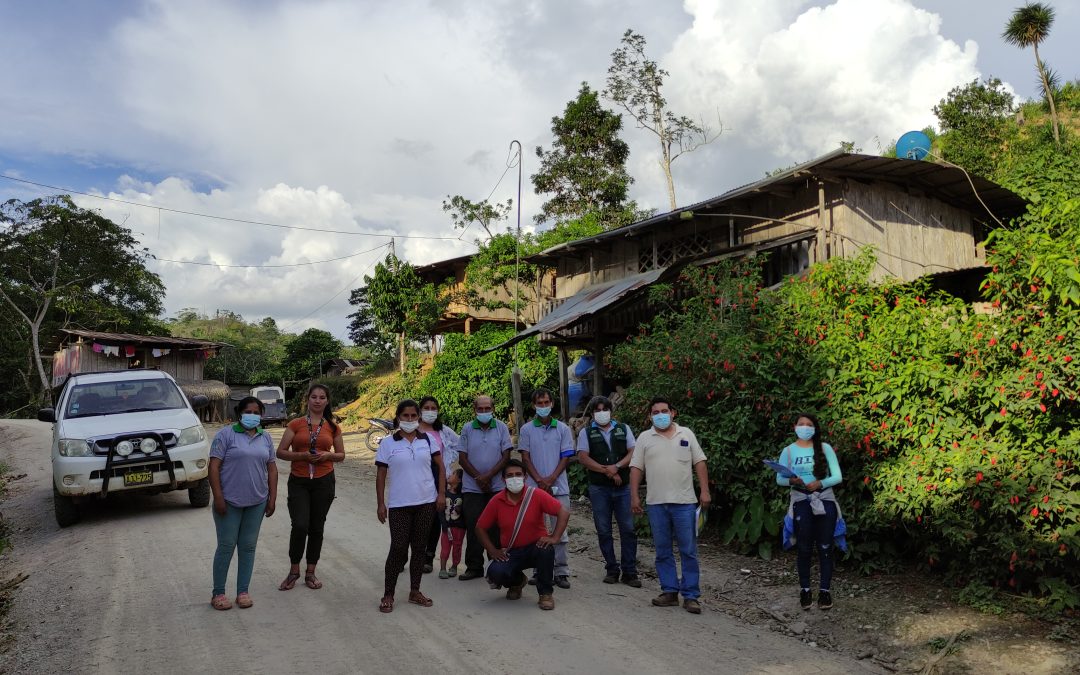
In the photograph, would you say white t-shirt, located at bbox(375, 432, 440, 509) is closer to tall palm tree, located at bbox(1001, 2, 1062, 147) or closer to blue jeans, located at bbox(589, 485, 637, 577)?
blue jeans, located at bbox(589, 485, 637, 577)

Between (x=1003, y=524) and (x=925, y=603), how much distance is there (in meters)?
0.86

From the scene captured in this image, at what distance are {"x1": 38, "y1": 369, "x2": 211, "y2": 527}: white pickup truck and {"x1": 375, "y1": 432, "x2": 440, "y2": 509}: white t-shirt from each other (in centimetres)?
392

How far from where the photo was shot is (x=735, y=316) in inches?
346

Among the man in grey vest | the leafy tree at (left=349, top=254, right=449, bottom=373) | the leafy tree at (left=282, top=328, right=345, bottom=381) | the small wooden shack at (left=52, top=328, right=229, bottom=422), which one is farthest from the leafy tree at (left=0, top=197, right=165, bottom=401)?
the man in grey vest

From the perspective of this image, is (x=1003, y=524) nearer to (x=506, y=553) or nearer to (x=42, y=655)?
(x=506, y=553)

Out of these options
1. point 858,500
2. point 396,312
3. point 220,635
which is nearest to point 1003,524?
point 858,500

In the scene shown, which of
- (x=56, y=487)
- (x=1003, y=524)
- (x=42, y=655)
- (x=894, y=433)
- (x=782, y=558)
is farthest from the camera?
(x=56, y=487)

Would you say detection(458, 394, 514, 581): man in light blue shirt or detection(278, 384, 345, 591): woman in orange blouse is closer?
detection(278, 384, 345, 591): woman in orange blouse

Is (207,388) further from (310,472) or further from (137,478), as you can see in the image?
(310,472)

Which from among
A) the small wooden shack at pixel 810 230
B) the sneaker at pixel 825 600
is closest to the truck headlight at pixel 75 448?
the sneaker at pixel 825 600

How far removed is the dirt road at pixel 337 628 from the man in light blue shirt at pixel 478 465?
0.94 feet

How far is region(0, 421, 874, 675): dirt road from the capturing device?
14.5ft

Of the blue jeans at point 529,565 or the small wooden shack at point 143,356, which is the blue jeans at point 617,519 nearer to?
the blue jeans at point 529,565

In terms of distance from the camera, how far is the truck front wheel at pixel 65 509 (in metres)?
8.62
